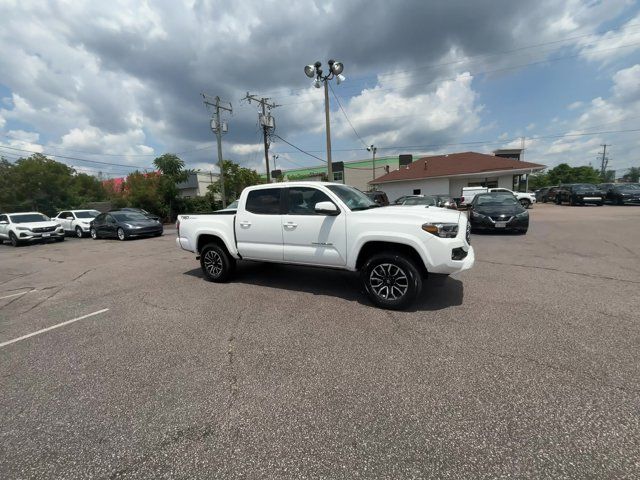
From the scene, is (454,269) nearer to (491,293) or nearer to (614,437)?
(491,293)

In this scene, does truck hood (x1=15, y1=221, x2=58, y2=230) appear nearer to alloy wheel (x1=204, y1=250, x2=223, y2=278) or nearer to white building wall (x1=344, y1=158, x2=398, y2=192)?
alloy wheel (x1=204, y1=250, x2=223, y2=278)

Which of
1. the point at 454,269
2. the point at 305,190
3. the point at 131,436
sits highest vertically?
the point at 305,190

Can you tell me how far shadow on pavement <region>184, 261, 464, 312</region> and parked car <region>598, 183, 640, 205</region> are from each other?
25.5 metres

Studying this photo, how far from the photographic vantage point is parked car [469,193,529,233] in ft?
34.2

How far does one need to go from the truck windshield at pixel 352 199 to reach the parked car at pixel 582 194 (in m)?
26.1

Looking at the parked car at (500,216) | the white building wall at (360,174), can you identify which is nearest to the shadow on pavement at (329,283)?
the parked car at (500,216)

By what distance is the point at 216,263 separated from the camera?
6.11 m

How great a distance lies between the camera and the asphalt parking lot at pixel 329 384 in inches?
77.2

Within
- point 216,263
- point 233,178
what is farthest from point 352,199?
point 233,178

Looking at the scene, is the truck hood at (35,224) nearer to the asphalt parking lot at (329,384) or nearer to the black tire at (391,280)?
the asphalt parking lot at (329,384)

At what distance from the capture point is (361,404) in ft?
8.04

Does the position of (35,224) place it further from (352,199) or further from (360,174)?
(360,174)

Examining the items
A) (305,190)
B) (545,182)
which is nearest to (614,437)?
(305,190)

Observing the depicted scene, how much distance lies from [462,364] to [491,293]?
7.86 ft
